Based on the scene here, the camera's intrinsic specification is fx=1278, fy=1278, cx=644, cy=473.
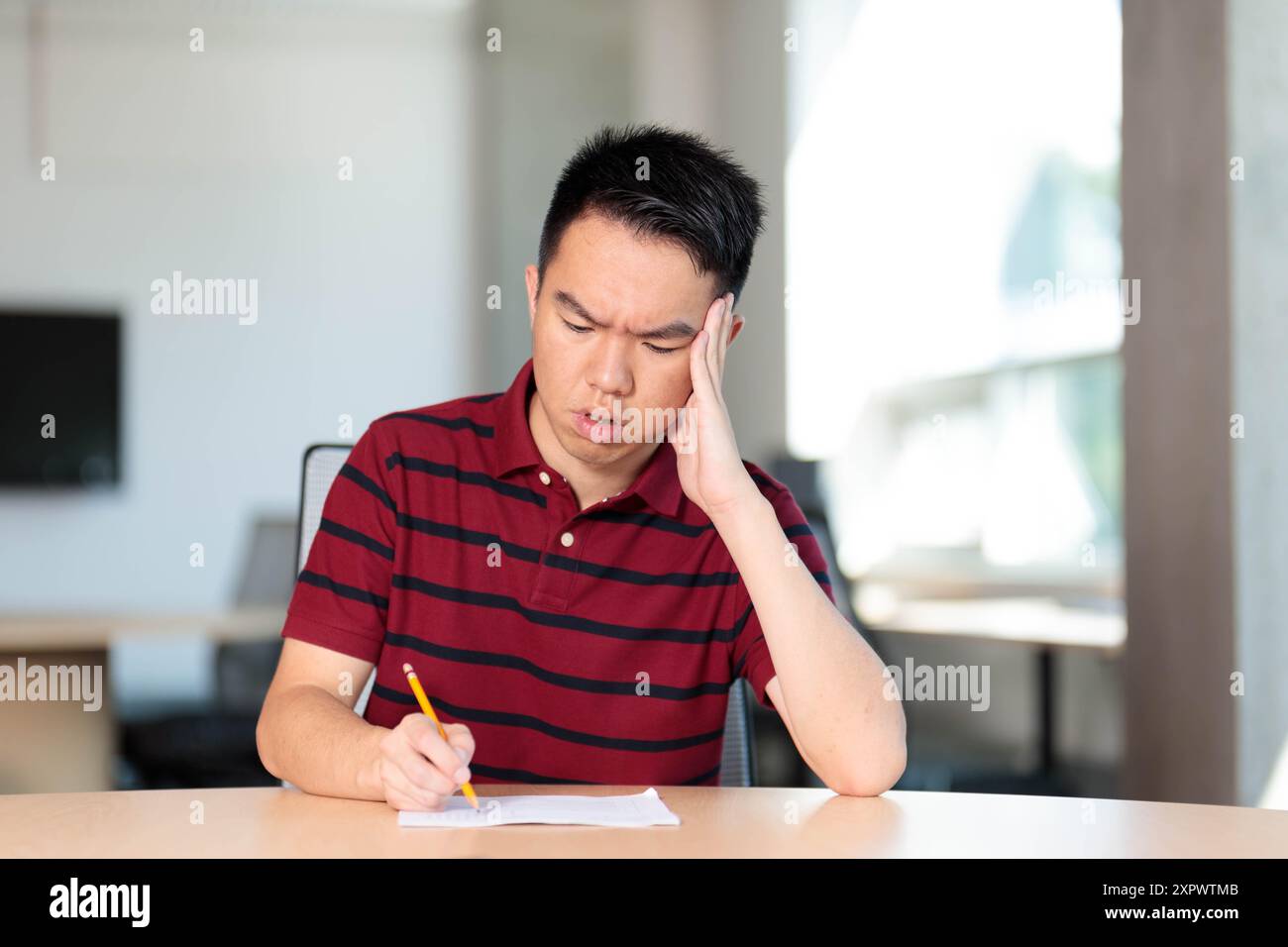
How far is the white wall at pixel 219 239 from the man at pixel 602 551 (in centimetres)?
344

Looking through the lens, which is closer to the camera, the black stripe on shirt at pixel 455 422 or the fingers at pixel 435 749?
the fingers at pixel 435 749

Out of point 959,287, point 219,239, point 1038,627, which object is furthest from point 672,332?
point 219,239

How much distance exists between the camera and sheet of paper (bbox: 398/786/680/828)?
92 cm

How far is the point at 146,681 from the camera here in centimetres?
461

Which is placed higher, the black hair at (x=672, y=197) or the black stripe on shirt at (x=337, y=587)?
the black hair at (x=672, y=197)

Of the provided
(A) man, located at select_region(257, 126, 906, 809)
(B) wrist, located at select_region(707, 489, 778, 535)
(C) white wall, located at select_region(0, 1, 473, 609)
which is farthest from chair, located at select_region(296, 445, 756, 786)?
(C) white wall, located at select_region(0, 1, 473, 609)

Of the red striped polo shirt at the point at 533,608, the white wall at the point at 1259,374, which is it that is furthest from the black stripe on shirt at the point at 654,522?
the white wall at the point at 1259,374

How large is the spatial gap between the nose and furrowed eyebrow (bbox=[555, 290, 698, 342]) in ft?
0.05

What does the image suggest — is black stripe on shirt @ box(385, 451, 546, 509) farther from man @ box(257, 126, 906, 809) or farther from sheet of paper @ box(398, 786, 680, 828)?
sheet of paper @ box(398, 786, 680, 828)

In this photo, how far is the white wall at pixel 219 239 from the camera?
4559 millimetres

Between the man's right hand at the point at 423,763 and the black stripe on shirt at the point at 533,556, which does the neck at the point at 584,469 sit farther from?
the man's right hand at the point at 423,763

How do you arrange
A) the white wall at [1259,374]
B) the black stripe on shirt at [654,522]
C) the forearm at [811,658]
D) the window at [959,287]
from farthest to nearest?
the window at [959,287], the white wall at [1259,374], the black stripe on shirt at [654,522], the forearm at [811,658]

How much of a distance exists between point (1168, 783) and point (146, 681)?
11.6 feet
